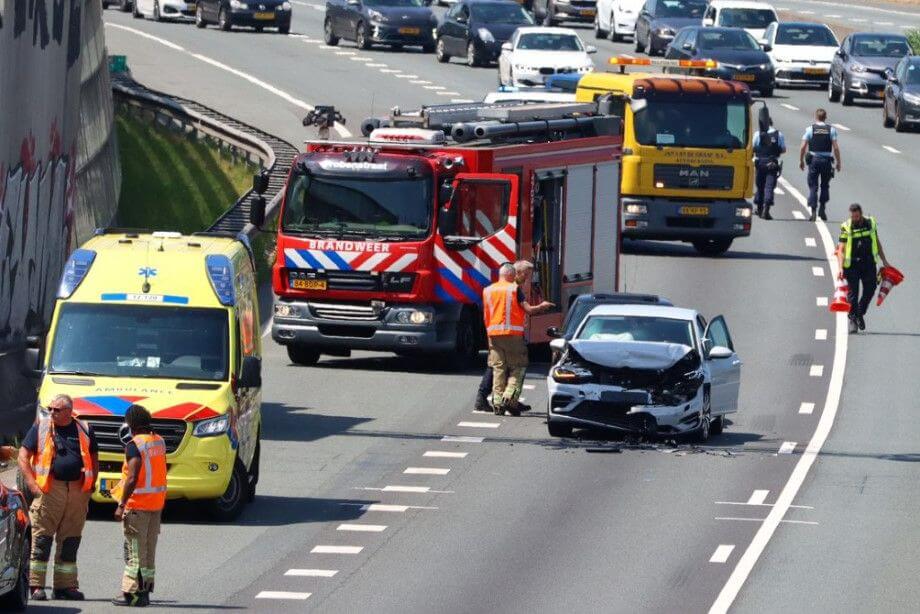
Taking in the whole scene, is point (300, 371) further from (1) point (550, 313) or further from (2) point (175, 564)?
(2) point (175, 564)

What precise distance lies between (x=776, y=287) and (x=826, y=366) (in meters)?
6.88

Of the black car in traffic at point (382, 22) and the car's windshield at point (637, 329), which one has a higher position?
the car's windshield at point (637, 329)

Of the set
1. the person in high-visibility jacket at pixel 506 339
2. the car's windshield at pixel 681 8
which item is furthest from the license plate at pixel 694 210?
the car's windshield at pixel 681 8

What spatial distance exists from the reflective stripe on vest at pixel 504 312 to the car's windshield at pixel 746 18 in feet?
126

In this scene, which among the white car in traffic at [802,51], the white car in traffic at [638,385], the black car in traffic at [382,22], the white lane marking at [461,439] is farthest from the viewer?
the black car in traffic at [382,22]

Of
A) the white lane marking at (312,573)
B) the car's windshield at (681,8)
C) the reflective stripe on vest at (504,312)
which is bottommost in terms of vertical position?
the car's windshield at (681,8)

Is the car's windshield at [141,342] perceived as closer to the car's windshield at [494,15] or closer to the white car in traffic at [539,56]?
the white car in traffic at [539,56]

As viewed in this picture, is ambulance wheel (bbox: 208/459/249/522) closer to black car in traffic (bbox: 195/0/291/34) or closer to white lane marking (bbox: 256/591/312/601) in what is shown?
white lane marking (bbox: 256/591/312/601)

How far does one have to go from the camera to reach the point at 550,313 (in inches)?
1169

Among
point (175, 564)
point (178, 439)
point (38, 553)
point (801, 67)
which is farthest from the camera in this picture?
point (801, 67)

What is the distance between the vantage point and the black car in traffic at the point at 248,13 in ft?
225

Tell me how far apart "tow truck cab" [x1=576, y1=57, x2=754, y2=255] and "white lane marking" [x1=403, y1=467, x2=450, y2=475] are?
1698cm

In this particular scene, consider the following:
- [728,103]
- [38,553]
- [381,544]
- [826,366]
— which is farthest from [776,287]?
[38,553]

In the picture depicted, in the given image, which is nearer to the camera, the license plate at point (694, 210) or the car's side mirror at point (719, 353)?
the car's side mirror at point (719, 353)
